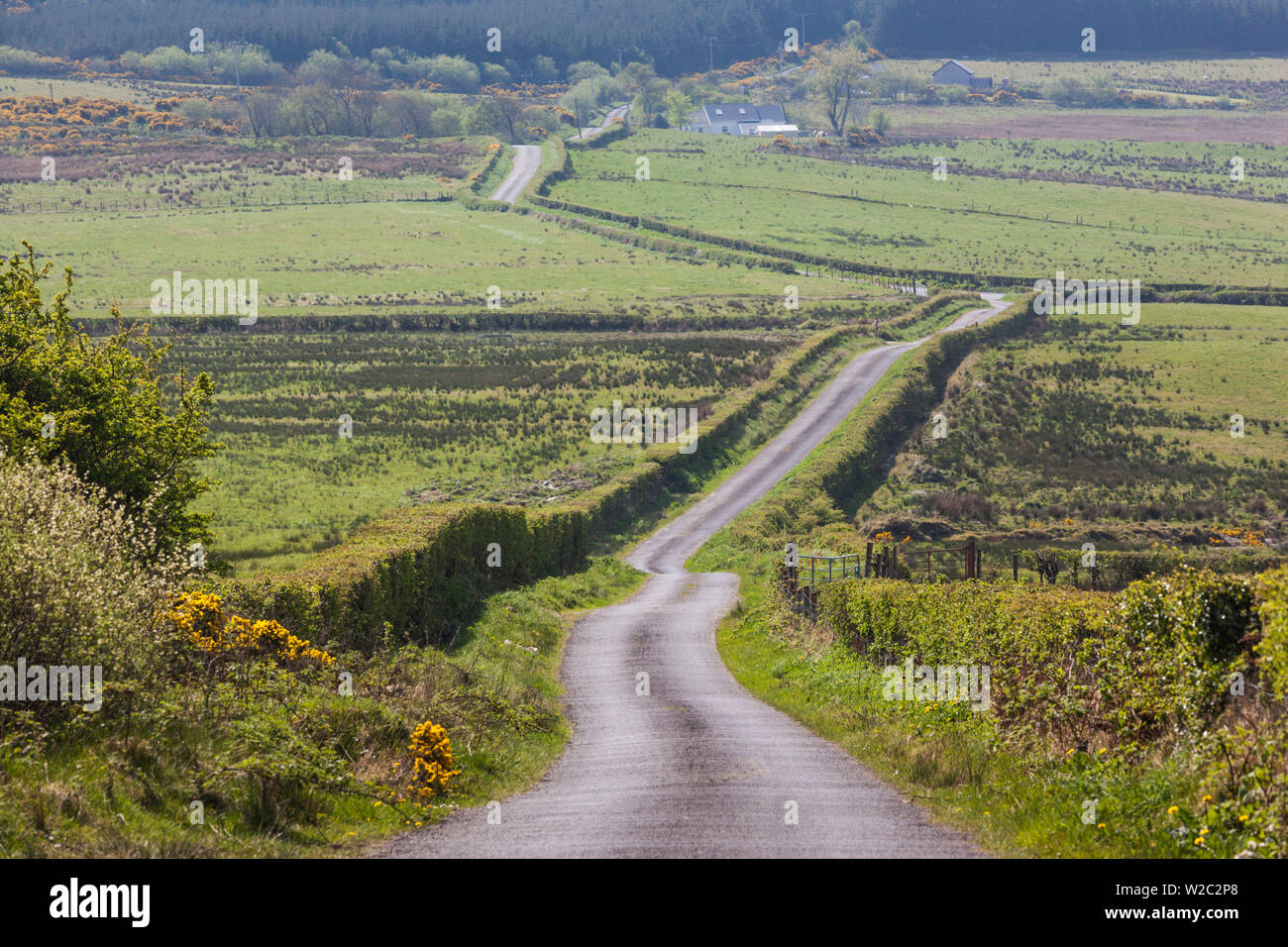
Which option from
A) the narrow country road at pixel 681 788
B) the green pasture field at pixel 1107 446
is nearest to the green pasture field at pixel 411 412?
the narrow country road at pixel 681 788

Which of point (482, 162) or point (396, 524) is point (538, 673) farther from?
point (482, 162)

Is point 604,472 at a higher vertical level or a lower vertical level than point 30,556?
lower

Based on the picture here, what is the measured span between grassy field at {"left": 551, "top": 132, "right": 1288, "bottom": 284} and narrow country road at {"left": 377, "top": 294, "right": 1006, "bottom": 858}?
119433 millimetres

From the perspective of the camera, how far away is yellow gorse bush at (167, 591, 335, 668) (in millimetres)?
15812

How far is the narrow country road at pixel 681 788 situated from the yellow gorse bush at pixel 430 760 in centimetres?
62

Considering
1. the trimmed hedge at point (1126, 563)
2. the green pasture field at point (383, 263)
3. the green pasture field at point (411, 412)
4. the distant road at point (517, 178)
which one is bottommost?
the trimmed hedge at point (1126, 563)

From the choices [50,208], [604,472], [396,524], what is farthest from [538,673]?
[50,208]

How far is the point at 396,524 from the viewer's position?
91.9ft

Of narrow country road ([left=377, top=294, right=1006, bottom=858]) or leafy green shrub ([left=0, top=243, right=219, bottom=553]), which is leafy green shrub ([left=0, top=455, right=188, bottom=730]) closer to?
narrow country road ([left=377, top=294, right=1006, bottom=858])

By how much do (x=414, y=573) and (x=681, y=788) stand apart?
12.1m

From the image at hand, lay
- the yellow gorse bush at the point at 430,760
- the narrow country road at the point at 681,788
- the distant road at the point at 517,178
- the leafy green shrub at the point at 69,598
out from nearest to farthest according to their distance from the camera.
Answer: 1. the narrow country road at the point at 681,788
2. the leafy green shrub at the point at 69,598
3. the yellow gorse bush at the point at 430,760
4. the distant road at the point at 517,178

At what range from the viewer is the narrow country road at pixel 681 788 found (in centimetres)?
1223

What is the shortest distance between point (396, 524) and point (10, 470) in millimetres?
13662

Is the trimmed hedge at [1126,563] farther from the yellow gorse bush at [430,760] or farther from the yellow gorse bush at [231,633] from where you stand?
the yellow gorse bush at [430,760]
